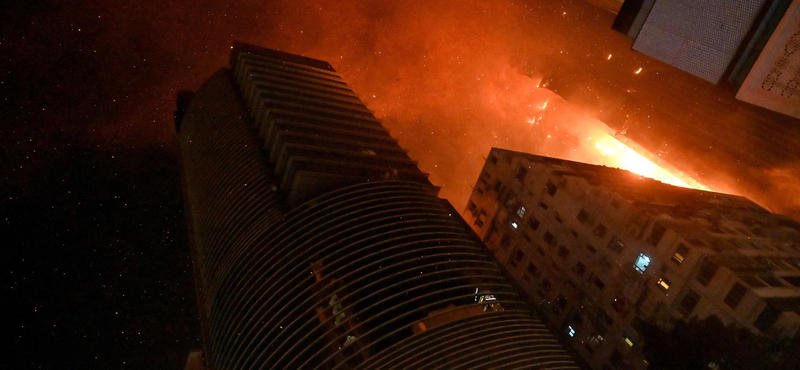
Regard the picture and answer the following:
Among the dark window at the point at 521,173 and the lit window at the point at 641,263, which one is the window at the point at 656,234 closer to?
the lit window at the point at 641,263

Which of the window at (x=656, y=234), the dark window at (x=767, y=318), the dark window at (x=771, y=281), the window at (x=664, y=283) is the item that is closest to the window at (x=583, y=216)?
the window at (x=656, y=234)

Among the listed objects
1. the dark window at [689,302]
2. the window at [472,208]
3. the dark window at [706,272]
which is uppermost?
the window at [472,208]

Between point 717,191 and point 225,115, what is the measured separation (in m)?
12.5

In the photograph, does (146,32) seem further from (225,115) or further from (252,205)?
(252,205)

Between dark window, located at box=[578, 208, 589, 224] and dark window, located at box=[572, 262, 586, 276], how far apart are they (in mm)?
964

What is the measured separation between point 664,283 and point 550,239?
2736 mm

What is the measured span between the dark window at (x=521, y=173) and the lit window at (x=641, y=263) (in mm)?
3242

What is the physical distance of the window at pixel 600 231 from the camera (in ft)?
30.5

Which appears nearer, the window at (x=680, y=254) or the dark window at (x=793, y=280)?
the dark window at (x=793, y=280)

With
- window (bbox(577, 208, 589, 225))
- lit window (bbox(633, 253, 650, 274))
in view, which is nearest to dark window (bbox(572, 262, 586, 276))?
window (bbox(577, 208, 589, 225))

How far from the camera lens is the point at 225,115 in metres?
10.2

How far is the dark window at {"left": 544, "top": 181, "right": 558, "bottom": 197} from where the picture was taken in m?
10.3

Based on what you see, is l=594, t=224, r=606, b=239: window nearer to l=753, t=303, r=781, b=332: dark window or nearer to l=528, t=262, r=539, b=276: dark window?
l=528, t=262, r=539, b=276: dark window

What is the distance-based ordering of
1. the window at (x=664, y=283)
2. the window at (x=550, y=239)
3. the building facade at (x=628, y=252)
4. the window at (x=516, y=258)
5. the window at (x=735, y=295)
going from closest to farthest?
the window at (x=735, y=295) → the building facade at (x=628, y=252) → the window at (x=664, y=283) → the window at (x=550, y=239) → the window at (x=516, y=258)
